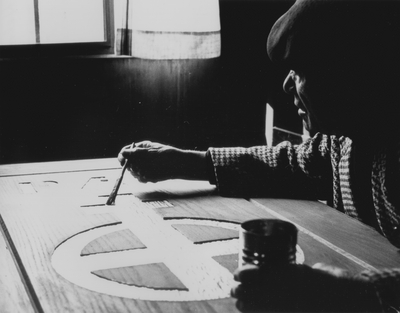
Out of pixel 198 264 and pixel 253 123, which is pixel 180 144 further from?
pixel 198 264

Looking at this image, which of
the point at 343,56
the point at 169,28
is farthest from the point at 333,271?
the point at 169,28

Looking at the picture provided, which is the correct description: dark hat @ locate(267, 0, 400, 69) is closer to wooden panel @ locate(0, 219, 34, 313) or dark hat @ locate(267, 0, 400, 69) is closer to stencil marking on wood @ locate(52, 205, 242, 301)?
stencil marking on wood @ locate(52, 205, 242, 301)

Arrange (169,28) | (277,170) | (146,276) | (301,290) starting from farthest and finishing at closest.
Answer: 1. (169,28)
2. (277,170)
3. (146,276)
4. (301,290)

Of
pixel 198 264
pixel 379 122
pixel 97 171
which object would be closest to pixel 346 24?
pixel 379 122

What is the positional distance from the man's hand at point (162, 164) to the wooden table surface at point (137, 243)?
0.12 ft

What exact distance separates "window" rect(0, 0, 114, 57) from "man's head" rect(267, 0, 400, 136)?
6.26ft

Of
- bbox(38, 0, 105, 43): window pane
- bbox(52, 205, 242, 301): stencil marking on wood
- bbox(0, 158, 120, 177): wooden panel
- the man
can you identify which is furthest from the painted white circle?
bbox(38, 0, 105, 43): window pane

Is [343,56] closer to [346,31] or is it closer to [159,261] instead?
[346,31]

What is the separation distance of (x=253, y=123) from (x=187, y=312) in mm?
2671

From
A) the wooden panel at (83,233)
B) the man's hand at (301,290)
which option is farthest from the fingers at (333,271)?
the wooden panel at (83,233)

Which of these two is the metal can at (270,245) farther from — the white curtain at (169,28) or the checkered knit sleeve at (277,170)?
the white curtain at (169,28)

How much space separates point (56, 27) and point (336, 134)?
2.08 metres

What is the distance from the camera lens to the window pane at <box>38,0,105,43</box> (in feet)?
10.1

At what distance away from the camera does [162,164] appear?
1.81m
